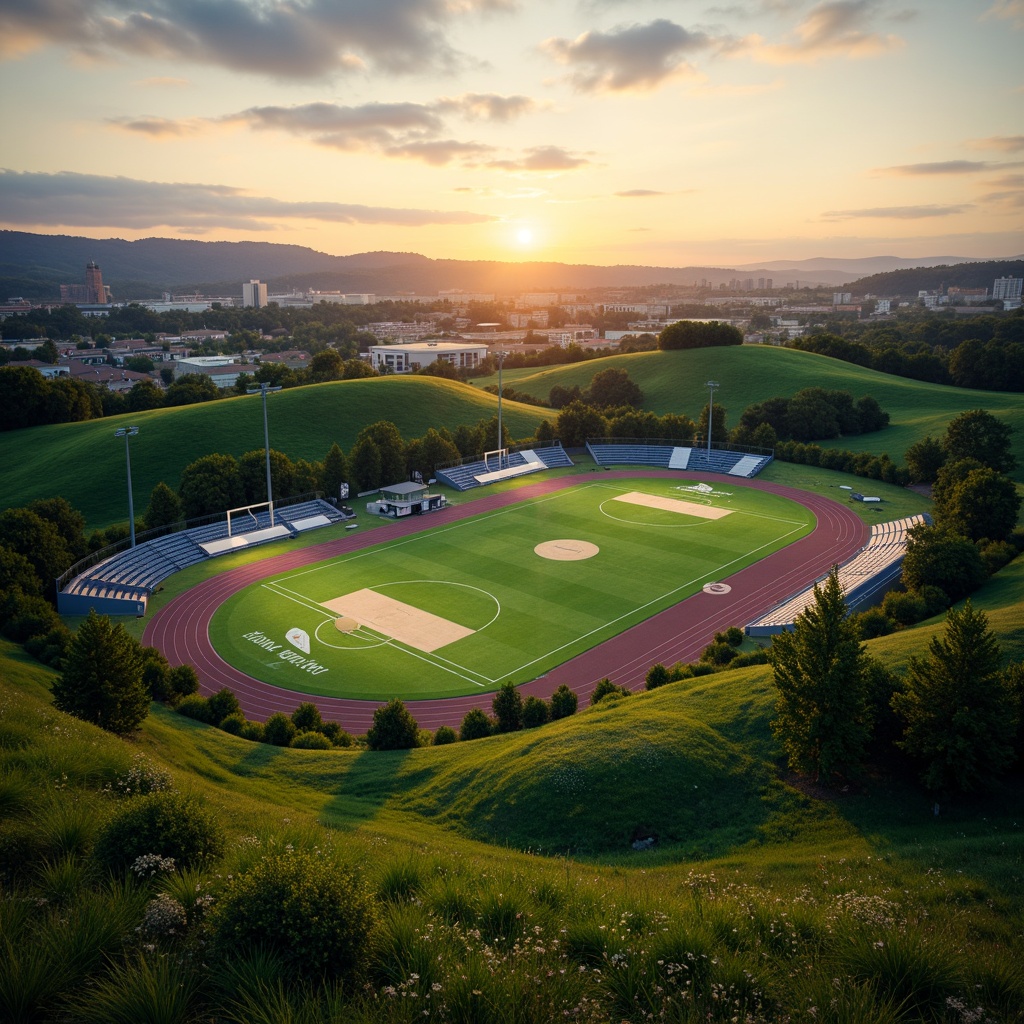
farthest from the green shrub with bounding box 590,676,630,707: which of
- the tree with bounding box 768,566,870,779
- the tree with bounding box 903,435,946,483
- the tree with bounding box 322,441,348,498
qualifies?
the tree with bounding box 903,435,946,483

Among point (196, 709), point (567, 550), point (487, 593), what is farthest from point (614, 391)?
point (196, 709)

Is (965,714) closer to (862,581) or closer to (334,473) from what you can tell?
(862,581)

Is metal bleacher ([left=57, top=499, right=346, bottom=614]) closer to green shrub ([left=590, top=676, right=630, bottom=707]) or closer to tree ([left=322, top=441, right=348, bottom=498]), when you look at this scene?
tree ([left=322, top=441, right=348, bottom=498])

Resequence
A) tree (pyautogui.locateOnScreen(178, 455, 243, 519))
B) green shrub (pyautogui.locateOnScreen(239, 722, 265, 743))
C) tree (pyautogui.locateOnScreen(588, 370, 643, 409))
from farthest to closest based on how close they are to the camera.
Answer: tree (pyautogui.locateOnScreen(588, 370, 643, 409)) < tree (pyautogui.locateOnScreen(178, 455, 243, 519)) < green shrub (pyautogui.locateOnScreen(239, 722, 265, 743))

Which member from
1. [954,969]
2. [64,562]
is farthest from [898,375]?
[954,969]

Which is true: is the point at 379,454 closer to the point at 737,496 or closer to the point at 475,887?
the point at 737,496

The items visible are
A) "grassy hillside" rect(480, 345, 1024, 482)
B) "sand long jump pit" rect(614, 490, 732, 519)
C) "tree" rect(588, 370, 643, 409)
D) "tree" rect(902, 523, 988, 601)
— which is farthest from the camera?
"tree" rect(588, 370, 643, 409)
